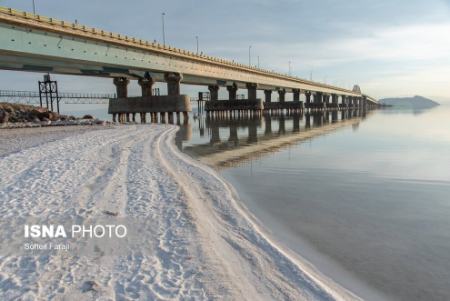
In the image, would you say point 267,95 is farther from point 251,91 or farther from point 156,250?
point 156,250

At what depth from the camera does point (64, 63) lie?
1774 inches

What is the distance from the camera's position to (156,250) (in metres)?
6.34

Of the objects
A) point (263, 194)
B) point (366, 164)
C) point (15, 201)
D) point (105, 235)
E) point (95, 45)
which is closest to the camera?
point (105, 235)

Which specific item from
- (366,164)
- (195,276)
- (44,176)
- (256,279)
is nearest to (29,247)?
(195,276)

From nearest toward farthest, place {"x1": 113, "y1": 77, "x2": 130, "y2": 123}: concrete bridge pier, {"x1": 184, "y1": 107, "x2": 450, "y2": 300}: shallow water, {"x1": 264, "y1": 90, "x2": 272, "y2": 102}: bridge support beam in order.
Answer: {"x1": 184, "y1": 107, "x2": 450, "y2": 300}: shallow water
{"x1": 113, "y1": 77, "x2": 130, "y2": 123}: concrete bridge pier
{"x1": 264, "y1": 90, "x2": 272, "y2": 102}: bridge support beam

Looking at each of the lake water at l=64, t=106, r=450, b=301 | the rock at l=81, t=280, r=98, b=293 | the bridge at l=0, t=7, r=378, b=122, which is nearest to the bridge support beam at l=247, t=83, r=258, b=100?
the bridge at l=0, t=7, r=378, b=122

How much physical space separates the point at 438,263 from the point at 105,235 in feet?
20.0

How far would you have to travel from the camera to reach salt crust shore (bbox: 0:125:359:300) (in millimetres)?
4949

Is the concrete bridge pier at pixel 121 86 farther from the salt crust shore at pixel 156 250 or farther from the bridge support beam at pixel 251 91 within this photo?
the salt crust shore at pixel 156 250

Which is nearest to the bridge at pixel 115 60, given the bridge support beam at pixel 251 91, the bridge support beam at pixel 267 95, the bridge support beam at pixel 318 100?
the bridge support beam at pixel 251 91

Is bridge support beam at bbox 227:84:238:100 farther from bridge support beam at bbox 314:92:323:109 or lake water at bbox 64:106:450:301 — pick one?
lake water at bbox 64:106:450:301

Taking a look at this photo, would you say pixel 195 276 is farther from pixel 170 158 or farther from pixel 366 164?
pixel 366 164

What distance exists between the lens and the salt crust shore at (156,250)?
4949 millimetres

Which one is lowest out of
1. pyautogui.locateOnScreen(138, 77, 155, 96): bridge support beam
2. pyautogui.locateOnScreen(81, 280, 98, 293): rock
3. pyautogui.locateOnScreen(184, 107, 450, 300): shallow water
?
pyautogui.locateOnScreen(184, 107, 450, 300): shallow water
